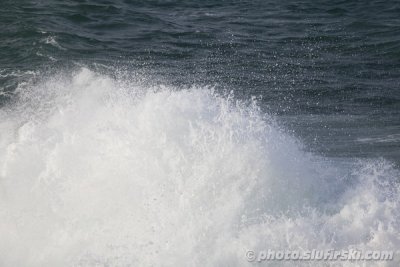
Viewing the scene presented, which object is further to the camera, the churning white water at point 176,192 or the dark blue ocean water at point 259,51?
the dark blue ocean water at point 259,51

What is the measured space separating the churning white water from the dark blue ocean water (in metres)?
2.39

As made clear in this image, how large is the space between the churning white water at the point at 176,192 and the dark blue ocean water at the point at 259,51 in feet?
7.83

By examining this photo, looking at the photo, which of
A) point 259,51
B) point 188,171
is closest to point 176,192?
point 188,171

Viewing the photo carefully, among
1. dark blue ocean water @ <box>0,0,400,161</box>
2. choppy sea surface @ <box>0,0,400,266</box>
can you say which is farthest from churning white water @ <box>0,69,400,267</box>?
dark blue ocean water @ <box>0,0,400,161</box>

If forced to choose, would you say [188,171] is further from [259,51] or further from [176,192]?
[259,51]

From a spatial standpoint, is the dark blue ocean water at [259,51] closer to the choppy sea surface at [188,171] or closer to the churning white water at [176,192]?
the choppy sea surface at [188,171]

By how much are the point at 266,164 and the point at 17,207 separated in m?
3.30

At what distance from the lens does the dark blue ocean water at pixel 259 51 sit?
12227 mm

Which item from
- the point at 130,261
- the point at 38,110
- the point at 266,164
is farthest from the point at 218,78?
the point at 130,261

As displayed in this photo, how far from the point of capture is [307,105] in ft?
42.0

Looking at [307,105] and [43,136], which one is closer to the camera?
[43,136]

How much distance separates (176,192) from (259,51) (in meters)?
8.68

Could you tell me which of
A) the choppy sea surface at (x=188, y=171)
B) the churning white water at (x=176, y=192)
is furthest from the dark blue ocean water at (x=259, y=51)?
the churning white water at (x=176, y=192)

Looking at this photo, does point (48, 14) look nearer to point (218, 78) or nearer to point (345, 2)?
point (218, 78)
